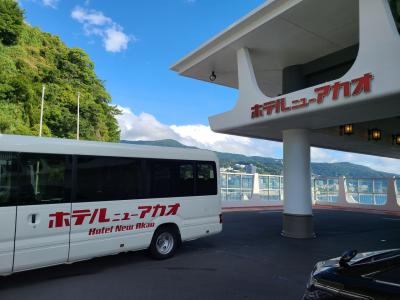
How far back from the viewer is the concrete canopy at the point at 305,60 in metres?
7.88

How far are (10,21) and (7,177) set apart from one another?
34052mm

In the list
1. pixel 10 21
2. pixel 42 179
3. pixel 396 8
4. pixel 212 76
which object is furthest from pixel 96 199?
pixel 10 21

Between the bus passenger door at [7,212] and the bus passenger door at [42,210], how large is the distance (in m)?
0.09

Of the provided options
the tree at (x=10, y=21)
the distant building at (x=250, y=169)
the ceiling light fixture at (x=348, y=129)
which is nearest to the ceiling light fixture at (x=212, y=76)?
the ceiling light fixture at (x=348, y=129)

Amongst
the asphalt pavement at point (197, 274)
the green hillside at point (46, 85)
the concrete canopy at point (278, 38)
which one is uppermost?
the green hillside at point (46, 85)

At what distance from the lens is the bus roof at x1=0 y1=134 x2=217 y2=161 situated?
6113 mm

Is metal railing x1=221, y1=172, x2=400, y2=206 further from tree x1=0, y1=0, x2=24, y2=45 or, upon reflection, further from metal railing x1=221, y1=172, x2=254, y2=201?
tree x1=0, y1=0, x2=24, y2=45

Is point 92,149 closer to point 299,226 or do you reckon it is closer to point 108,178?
point 108,178

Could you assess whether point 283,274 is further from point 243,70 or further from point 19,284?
point 243,70

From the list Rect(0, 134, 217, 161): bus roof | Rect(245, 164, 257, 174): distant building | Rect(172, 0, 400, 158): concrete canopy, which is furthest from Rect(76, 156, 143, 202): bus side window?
Rect(245, 164, 257, 174): distant building

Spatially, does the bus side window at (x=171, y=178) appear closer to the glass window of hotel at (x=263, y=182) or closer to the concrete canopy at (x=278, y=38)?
the concrete canopy at (x=278, y=38)

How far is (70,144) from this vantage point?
22.6ft

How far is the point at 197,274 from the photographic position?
712 centimetres

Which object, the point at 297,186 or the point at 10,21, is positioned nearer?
the point at 297,186
